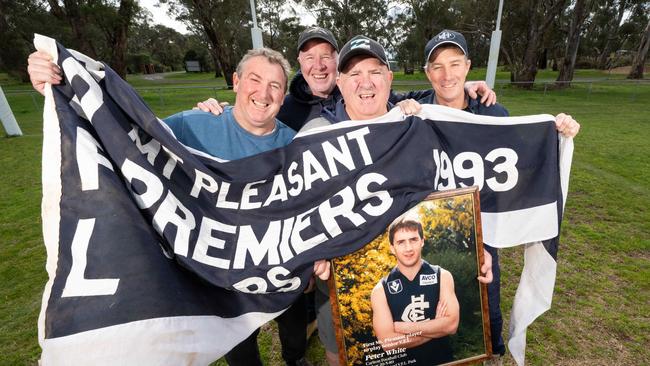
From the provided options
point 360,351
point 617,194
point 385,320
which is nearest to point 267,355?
point 360,351

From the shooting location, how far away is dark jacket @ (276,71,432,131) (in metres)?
3.10

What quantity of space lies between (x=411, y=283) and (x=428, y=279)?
0.35 ft

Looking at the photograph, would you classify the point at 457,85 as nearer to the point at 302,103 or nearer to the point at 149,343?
the point at 302,103

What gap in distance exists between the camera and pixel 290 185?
223 centimetres

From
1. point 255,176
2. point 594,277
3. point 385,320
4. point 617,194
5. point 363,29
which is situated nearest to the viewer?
point 385,320

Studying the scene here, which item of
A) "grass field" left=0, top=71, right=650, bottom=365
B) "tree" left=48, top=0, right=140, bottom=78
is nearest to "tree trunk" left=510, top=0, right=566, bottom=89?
"grass field" left=0, top=71, right=650, bottom=365

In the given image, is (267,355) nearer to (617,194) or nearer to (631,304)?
(631,304)

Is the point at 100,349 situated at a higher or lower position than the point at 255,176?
lower

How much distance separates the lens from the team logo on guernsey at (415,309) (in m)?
2.02

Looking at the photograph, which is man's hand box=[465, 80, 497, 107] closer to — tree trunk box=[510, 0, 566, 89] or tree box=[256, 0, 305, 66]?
tree trunk box=[510, 0, 566, 89]

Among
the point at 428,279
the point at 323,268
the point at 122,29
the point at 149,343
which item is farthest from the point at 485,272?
the point at 122,29

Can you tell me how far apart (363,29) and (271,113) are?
46.1 m

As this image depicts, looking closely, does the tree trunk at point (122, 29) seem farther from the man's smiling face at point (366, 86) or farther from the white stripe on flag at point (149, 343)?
the white stripe on flag at point (149, 343)

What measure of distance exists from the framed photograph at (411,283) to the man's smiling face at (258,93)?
3.57ft
